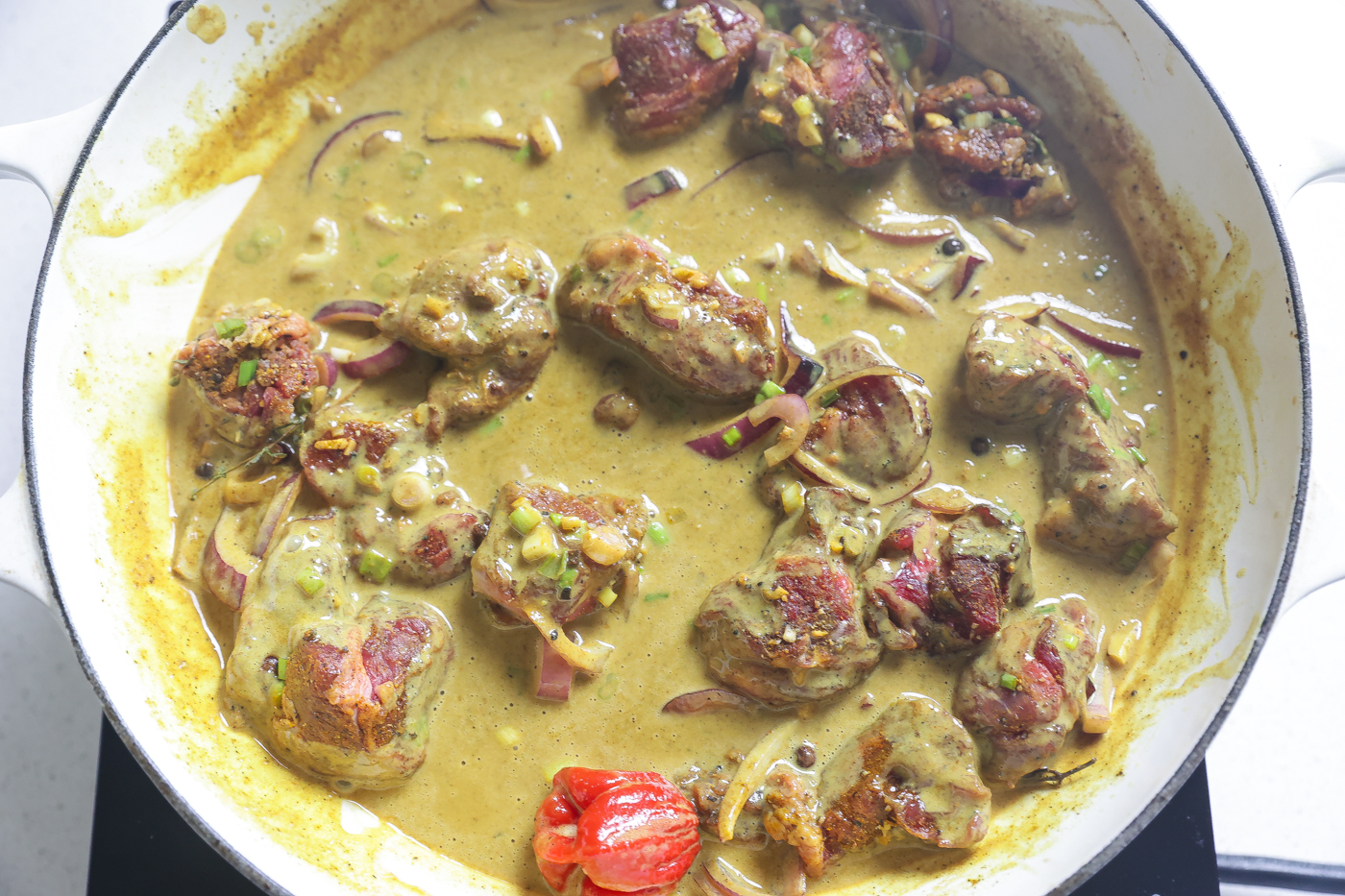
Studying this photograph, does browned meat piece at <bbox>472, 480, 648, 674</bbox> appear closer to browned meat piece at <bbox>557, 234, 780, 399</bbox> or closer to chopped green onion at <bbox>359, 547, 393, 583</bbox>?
chopped green onion at <bbox>359, 547, 393, 583</bbox>

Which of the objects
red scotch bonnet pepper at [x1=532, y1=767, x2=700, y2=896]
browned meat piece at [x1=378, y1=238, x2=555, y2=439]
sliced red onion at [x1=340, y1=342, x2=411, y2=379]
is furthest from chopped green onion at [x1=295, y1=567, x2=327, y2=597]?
red scotch bonnet pepper at [x1=532, y1=767, x2=700, y2=896]

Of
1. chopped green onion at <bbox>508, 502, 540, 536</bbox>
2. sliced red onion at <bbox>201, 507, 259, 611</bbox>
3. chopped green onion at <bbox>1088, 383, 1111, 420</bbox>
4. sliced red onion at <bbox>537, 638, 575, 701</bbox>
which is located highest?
chopped green onion at <bbox>1088, 383, 1111, 420</bbox>

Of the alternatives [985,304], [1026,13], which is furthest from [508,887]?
[1026,13]

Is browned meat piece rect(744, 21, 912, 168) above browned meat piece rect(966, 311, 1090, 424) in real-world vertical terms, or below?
above

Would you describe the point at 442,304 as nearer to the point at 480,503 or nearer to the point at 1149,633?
the point at 480,503

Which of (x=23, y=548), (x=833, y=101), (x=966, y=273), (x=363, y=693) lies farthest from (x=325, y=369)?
(x=966, y=273)

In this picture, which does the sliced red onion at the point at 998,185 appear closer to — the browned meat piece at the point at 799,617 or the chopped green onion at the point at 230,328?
the browned meat piece at the point at 799,617
